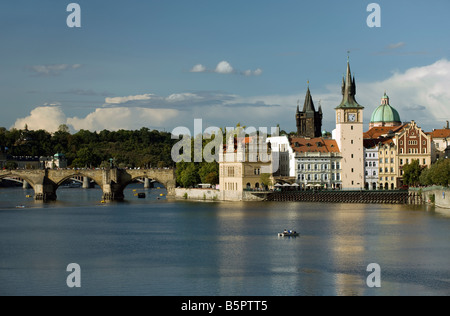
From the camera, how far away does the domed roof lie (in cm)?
13212

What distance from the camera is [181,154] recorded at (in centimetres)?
12512

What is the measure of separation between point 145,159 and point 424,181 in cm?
8887

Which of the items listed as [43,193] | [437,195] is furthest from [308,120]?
[437,195]

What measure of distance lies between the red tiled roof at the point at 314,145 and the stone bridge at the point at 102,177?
60.9 feet

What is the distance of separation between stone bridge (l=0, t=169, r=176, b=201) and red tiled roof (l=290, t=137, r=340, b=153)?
18548 millimetres

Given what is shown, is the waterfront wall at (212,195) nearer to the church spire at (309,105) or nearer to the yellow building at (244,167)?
the yellow building at (244,167)

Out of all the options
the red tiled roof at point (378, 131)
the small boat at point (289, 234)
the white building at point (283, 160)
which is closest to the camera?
the small boat at point (289, 234)

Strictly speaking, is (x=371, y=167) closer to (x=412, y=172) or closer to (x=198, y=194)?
(x=412, y=172)

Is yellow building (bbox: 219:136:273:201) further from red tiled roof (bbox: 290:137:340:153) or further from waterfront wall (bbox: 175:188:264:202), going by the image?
red tiled roof (bbox: 290:137:340:153)

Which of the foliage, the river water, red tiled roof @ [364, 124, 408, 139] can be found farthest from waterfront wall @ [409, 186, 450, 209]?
red tiled roof @ [364, 124, 408, 139]

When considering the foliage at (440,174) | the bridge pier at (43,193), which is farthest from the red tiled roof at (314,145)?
the bridge pier at (43,193)

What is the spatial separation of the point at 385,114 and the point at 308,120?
12.8 metres

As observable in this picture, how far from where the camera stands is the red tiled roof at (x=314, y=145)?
108769mm
